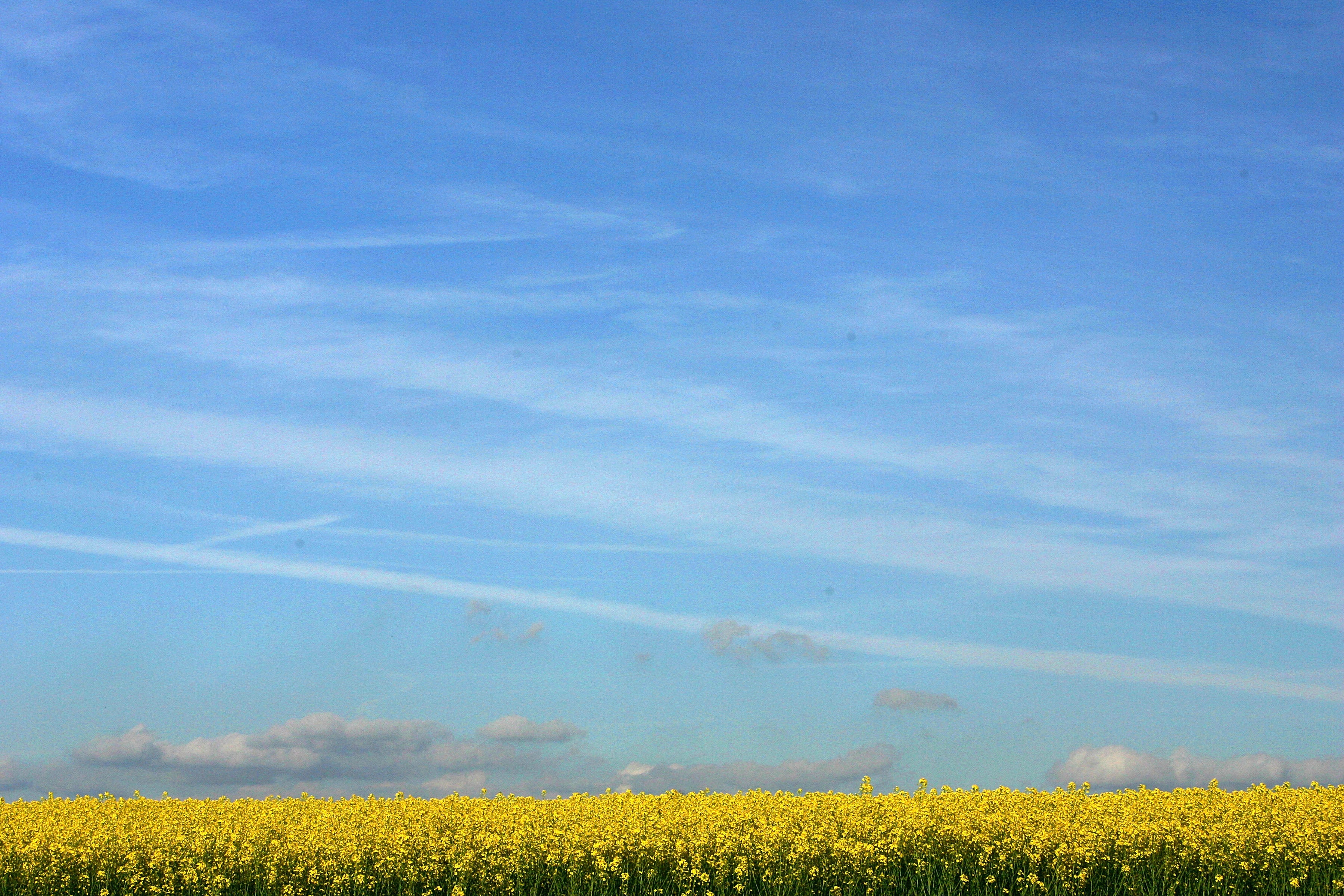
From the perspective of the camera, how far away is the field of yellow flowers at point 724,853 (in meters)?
12.1

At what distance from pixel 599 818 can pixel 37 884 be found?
654 centimetres

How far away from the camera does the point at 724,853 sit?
12055mm

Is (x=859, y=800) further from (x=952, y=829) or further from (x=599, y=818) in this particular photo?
(x=599, y=818)

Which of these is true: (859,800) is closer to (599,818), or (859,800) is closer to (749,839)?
(749,839)

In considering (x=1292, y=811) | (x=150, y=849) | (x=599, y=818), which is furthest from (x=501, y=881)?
(x=1292, y=811)

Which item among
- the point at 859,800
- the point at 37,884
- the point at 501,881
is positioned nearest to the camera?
the point at 501,881

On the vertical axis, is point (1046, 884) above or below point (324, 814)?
below

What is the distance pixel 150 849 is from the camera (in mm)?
13031

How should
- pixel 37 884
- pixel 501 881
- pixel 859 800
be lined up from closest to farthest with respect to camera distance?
pixel 501 881, pixel 37 884, pixel 859 800

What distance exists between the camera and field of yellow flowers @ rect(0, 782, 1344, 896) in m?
12.1

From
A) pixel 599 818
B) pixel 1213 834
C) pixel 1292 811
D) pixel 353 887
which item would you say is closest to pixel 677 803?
pixel 599 818

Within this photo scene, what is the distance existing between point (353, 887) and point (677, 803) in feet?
13.1

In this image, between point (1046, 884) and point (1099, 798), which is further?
point (1099, 798)

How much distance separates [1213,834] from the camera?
12586 millimetres
